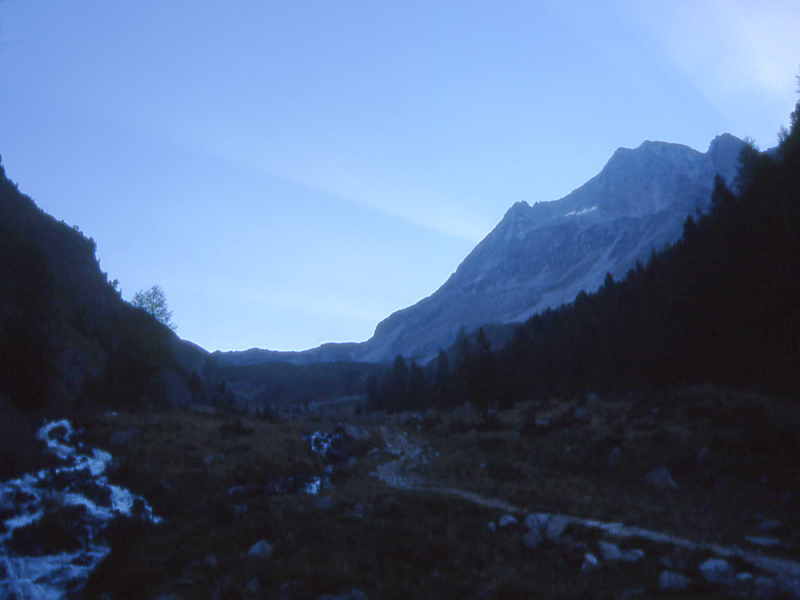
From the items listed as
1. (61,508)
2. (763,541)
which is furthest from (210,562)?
(763,541)

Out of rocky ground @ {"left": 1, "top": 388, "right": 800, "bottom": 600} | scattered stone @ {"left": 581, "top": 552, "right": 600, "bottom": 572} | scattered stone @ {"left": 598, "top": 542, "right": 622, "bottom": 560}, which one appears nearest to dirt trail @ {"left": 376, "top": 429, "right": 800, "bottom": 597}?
rocky ground @ {"left": 1, "top": 388, "right": 800, "bottom": 600}

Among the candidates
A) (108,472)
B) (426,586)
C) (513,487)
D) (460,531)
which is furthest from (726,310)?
(108,472)

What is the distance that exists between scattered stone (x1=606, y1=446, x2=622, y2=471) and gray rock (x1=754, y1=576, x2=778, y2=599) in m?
15.7

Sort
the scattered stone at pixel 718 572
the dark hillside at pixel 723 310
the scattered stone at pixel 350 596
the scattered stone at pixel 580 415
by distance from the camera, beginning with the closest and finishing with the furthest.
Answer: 1. the scattered stone at pixel 718 572
2. the scattered stone at pixel 350 596
3. the dark hillside at pixel 723 310
4. the scattered stone at pixel 580 415

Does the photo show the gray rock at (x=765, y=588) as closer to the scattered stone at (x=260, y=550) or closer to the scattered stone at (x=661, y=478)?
the scattered stone at (x=260, y=550)

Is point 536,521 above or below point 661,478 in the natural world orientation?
above

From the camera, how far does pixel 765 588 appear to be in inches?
383

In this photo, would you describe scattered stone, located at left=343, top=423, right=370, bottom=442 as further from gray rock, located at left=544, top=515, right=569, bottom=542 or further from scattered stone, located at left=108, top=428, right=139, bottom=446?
gray rock, located at left=544, top=515, right=569, bottom=542

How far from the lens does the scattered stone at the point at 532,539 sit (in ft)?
44.8

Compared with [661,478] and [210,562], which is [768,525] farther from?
[210,562]

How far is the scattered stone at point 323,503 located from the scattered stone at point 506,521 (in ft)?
20.0

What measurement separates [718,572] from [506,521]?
6.10m

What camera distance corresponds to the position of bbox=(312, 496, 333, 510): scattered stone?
18.7 m

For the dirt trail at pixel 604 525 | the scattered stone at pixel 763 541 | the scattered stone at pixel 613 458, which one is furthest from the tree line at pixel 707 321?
the dirt trail at pixel 604 525
